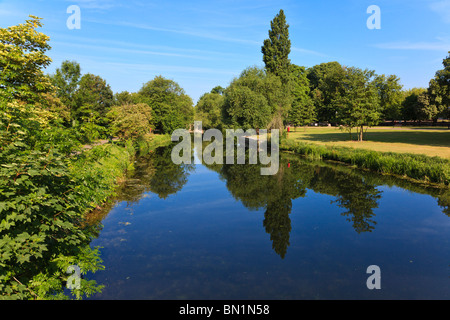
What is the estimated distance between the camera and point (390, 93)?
284ft

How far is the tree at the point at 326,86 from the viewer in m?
86.6

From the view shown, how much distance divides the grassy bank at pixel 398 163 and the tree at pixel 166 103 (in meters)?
48.6

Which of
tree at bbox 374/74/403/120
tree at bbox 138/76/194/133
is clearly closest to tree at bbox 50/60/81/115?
tree at bbox 138/76/194/133

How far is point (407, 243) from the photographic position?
12.1 meters

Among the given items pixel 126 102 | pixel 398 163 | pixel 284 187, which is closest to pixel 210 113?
pixel 126 102

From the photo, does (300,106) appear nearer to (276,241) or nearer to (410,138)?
(410,138)

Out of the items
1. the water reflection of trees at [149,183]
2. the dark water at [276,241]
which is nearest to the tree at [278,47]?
the water reflection of trees at [149,183]

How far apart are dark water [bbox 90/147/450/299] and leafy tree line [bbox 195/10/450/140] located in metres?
26.0

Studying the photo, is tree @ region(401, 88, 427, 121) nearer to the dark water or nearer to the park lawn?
the park lawn

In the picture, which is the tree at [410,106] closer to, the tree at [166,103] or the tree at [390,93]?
the tree at [390,93]

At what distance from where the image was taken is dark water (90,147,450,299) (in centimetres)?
880

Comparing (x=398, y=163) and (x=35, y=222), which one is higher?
(x=35, y=222)

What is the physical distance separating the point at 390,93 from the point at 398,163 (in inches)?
2957
